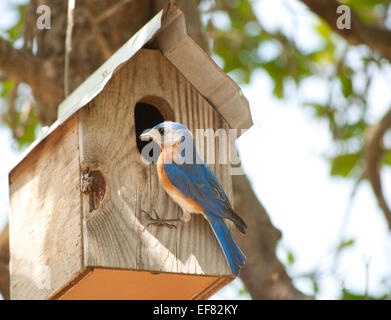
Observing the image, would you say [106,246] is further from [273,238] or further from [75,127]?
[273,238]

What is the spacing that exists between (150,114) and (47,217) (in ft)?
3.63

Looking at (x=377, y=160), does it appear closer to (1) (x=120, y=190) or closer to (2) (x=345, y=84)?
(2) (x=345, y=84)

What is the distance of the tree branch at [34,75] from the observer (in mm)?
5691

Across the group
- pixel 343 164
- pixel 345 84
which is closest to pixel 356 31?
pixel 345 84

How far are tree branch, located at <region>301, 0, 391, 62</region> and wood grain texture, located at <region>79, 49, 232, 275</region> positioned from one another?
6.44 ft

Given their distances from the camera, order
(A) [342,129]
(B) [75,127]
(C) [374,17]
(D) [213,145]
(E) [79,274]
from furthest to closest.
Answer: (C) [374,17], (A) [342,129], (D) [213,145], (B) [75,127], (E) [79,274]

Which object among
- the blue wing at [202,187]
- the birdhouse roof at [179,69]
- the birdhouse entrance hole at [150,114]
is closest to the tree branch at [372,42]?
the birdhouse roof at [179,69]

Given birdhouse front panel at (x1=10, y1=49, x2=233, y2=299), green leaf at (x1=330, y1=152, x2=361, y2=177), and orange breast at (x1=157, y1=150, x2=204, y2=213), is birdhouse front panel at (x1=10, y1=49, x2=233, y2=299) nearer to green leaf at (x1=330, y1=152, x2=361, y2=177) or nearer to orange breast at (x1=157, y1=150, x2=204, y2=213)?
orange breast at (x1=157, y1=150, x2=204, y2=213)

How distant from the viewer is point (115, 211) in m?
4.27

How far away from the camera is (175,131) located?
452cm

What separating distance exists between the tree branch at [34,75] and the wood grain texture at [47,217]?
3.39 ft

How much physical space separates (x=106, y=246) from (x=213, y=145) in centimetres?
110

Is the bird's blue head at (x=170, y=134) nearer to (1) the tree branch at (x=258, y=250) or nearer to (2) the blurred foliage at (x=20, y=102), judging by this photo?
(1) the tree branch at (x=258, y=250)

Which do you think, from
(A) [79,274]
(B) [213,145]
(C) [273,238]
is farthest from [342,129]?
(A) [79,274]
